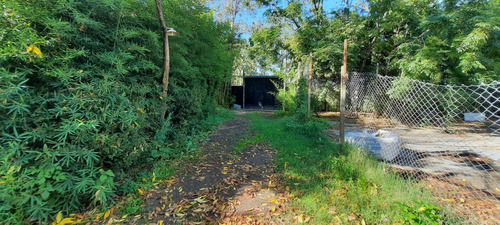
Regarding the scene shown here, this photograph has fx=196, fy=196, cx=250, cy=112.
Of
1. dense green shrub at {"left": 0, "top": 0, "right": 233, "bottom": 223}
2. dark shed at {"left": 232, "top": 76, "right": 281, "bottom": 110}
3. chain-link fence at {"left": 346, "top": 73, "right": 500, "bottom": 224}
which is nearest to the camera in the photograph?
dense green shrub at {"left": 0, "top": 0, "right": 233, "bottom": 223}

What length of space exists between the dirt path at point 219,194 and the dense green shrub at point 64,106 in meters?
0.45

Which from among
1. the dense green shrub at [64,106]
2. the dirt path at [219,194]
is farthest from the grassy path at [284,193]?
the dense green shrub at [64,106]

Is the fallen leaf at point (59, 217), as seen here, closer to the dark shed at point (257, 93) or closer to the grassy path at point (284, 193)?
the grassy path at point (284, 193)

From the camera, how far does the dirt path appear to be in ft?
5.02

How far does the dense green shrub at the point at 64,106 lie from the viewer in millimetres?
1295

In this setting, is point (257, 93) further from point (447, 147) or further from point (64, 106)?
point (64, 106)

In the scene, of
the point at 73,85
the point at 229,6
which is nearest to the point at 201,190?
the point at 73,85

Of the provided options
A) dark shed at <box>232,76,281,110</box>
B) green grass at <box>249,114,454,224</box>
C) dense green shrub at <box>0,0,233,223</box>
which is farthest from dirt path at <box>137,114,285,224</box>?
dark shed at <box>232,76,281,110</box>

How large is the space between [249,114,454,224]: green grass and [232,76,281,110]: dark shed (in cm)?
702

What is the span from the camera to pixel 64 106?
5.02 ft

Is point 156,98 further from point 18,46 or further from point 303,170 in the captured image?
point 303,170

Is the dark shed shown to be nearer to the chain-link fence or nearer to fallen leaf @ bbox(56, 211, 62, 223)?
the chain-link fence

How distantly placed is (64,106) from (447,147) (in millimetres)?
5322

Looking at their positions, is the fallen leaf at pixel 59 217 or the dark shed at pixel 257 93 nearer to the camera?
the fallen leaf at pixel 59 217
